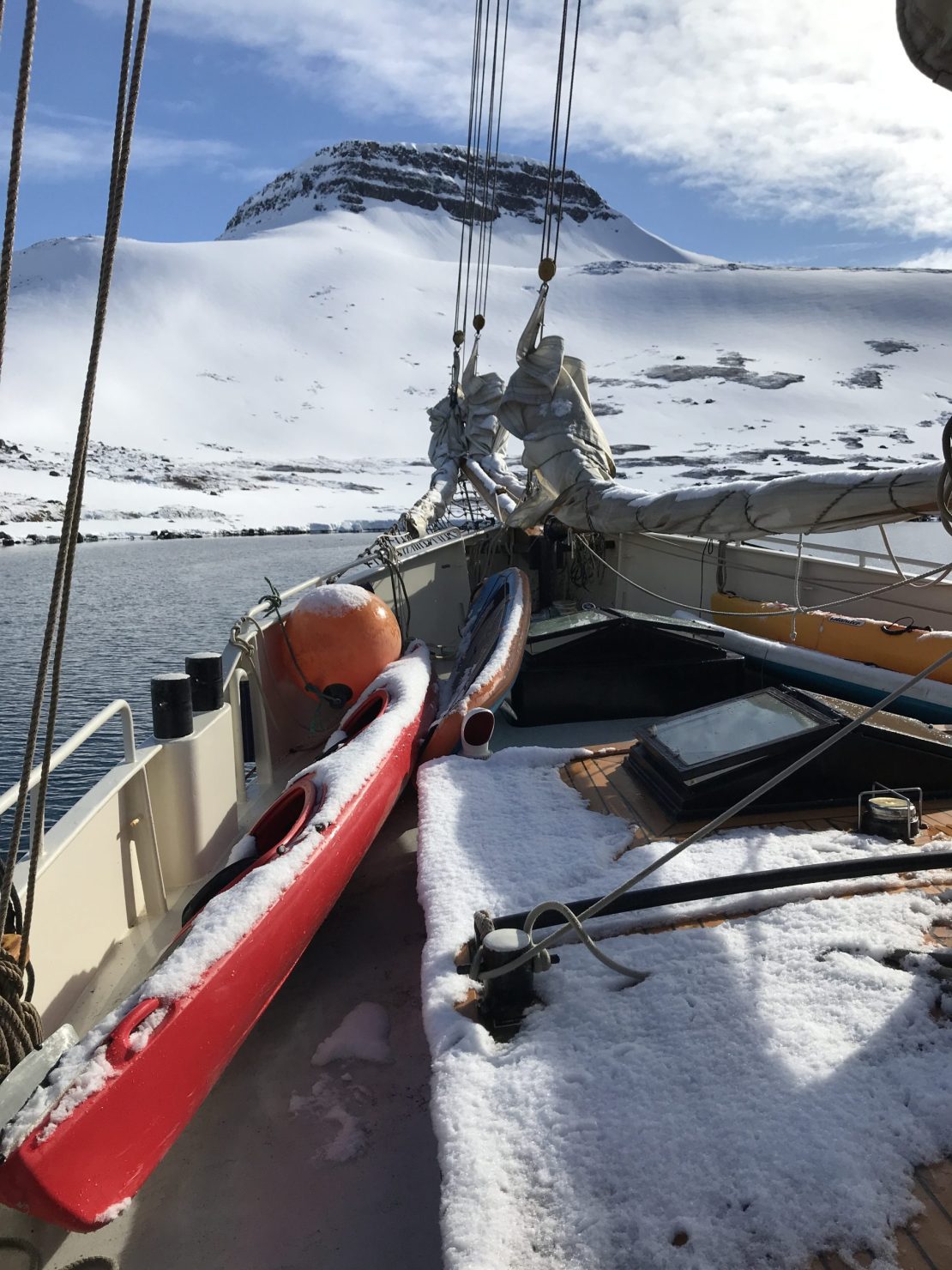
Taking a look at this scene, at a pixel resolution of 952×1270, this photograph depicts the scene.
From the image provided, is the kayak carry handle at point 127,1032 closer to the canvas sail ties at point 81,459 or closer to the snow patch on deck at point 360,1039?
the canvas sail ties at point 81,459

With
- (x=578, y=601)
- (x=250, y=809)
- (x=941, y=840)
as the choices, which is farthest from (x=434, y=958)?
(x=578, y=601)

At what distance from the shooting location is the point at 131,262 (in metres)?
135

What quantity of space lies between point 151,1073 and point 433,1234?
930 mm

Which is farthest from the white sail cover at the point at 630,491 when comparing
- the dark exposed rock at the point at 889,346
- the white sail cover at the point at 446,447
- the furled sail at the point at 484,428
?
the dark exposed rock at the point at 889,346

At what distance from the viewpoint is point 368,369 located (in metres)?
123

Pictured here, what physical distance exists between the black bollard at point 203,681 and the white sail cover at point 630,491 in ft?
8.33

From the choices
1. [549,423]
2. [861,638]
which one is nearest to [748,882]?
[549,423]

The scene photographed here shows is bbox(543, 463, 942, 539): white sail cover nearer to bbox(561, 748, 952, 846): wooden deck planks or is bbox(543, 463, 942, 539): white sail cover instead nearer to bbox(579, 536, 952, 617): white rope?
bbox(579, 536, 952, 617): white rope

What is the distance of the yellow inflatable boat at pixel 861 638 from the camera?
6527 mm

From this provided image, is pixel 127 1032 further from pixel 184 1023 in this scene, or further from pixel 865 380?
pixel 865 380

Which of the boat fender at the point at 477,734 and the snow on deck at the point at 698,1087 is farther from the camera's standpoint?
the boat fender at the point at 477,734

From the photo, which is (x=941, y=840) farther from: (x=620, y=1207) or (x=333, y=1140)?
(x=333, y=1140)

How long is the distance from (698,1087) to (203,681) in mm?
3258

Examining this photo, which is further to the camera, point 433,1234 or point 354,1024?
point 354,1024
